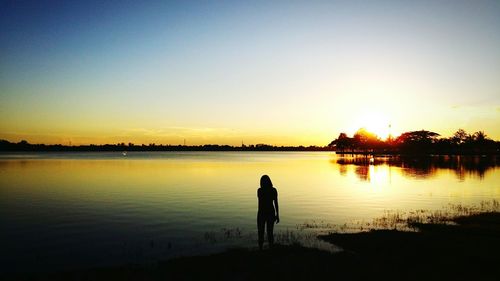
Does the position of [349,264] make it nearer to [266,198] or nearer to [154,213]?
[266,198]

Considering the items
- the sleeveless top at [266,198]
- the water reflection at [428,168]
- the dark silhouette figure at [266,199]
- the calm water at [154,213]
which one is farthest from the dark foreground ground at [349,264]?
the water reflection at [428,168]

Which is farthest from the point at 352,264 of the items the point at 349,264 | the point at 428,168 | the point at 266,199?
the point at 428,168

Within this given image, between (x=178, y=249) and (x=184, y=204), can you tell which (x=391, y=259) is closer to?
(x=178, y=249)

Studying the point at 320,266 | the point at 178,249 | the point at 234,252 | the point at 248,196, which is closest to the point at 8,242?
the point at 178,249

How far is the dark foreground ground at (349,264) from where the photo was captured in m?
12.7

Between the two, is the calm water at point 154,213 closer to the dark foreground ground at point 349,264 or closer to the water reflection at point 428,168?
the dark foreground ground at point 349,264

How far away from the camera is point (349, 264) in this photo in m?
13.9

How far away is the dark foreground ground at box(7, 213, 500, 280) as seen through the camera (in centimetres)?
1268

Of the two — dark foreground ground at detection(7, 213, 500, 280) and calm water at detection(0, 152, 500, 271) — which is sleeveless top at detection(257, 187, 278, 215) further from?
calm water at detection(0, 152, 500, 271)

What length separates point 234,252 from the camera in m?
16.4

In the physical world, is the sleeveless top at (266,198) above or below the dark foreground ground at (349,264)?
above

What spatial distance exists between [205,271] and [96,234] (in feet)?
41.2

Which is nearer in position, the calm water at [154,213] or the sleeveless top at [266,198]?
the sleeveless top at [266,198]

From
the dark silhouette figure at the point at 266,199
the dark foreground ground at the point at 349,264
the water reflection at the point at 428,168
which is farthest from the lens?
the water reflection at the point at 428,168
